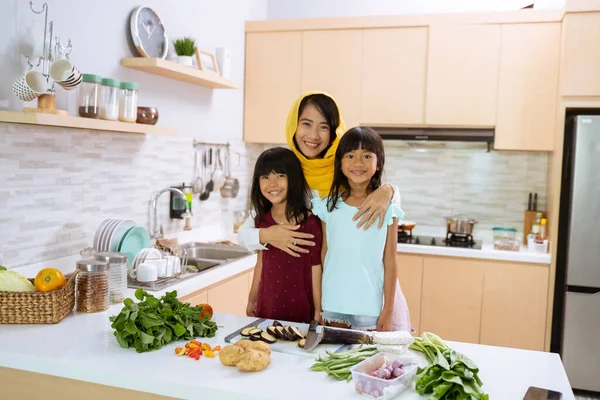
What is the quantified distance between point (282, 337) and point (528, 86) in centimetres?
269

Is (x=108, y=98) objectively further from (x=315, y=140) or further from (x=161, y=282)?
(x=315, y=140)

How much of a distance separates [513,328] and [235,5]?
290 cm

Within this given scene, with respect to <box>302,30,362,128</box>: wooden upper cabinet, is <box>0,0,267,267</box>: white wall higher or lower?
lower

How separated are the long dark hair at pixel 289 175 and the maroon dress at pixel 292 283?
0.17 ft

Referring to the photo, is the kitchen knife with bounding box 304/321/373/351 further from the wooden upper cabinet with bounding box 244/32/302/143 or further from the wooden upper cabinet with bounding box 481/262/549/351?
the wooden upper cabinet with bounding box 244/32/302/143

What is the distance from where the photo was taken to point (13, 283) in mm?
1843

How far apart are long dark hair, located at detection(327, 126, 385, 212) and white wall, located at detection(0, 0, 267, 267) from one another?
1.23 m

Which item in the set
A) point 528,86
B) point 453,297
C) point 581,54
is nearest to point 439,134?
point 528,86

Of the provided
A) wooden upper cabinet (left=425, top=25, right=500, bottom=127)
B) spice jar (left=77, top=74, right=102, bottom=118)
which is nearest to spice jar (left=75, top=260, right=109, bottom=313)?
spice jar (left=77, top=74, right=102, bottom=118)

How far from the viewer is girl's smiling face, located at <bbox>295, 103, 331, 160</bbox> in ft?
7.02

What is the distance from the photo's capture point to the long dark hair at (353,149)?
1.91m

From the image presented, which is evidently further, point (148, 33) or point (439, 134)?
point (439, 134)

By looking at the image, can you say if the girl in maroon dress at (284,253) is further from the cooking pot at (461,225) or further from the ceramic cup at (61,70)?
the cooking pot at (461,225)

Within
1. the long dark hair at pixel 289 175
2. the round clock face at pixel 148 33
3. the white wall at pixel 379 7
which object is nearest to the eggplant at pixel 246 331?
the long dark hair at pixel 289 175
